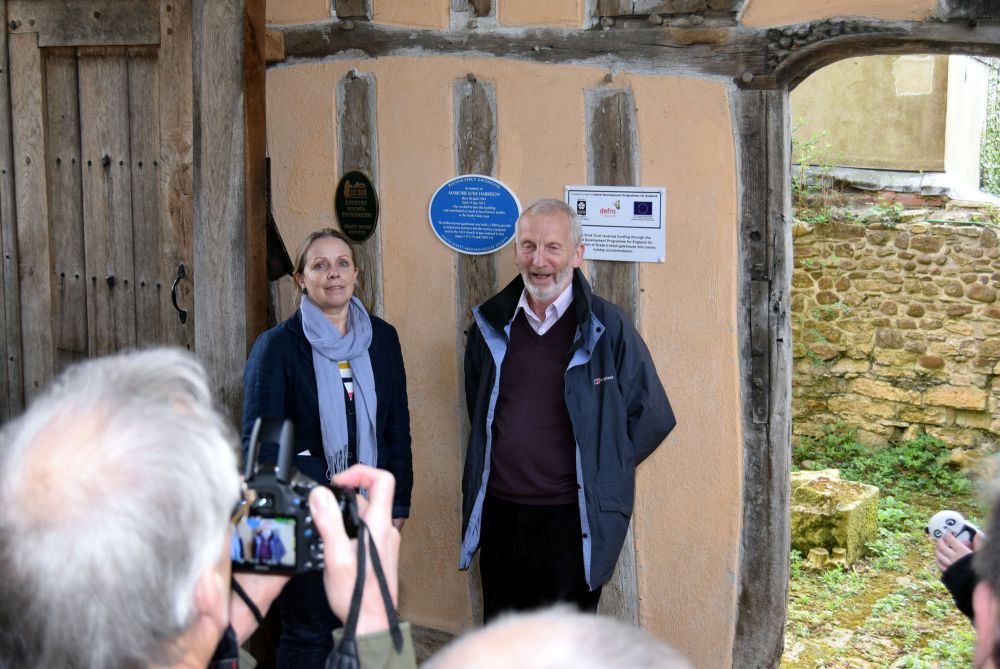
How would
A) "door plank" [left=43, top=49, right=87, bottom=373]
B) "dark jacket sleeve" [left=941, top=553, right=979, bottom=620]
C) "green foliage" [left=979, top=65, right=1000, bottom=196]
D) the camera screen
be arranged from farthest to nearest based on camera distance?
1. "green foliage" [left=979, top=65, right=1000, bottom=196]
2. "door plank" [left=43, top=49, right=87, bottom=373]
3. "dark jacket sleeve" [left=941, top=553, right=979, bottom=620]
4. the camera screen

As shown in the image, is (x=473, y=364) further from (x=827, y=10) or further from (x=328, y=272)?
(x=827, y=10)

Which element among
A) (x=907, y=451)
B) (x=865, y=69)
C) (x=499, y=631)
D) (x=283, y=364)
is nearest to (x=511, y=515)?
(x=283, y=364)

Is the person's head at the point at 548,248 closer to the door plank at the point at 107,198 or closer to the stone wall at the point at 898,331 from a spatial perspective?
the door plank at the point at 107,198

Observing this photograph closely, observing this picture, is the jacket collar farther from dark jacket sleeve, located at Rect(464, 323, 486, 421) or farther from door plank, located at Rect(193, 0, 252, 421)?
door plank, located at Rect(193, 0, 252, 421)

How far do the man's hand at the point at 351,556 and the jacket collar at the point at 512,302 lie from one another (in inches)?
71.1

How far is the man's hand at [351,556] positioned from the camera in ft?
5.36

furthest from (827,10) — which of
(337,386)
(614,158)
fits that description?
(337,386)

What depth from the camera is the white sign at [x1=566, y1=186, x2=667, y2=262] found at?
12.0ft

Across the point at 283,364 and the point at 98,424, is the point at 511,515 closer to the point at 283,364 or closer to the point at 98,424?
the point at 283,364

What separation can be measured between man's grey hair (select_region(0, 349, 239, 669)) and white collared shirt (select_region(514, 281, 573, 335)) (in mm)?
2193

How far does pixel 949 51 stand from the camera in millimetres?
3221

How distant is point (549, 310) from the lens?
3.54 meters

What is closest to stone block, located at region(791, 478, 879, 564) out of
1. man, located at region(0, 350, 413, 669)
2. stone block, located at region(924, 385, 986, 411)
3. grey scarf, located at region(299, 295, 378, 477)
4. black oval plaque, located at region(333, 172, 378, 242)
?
stone block, located at region(924, 385, 986, 411)

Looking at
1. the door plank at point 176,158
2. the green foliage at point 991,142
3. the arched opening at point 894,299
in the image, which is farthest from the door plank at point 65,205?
the green foliage at point 991,142
